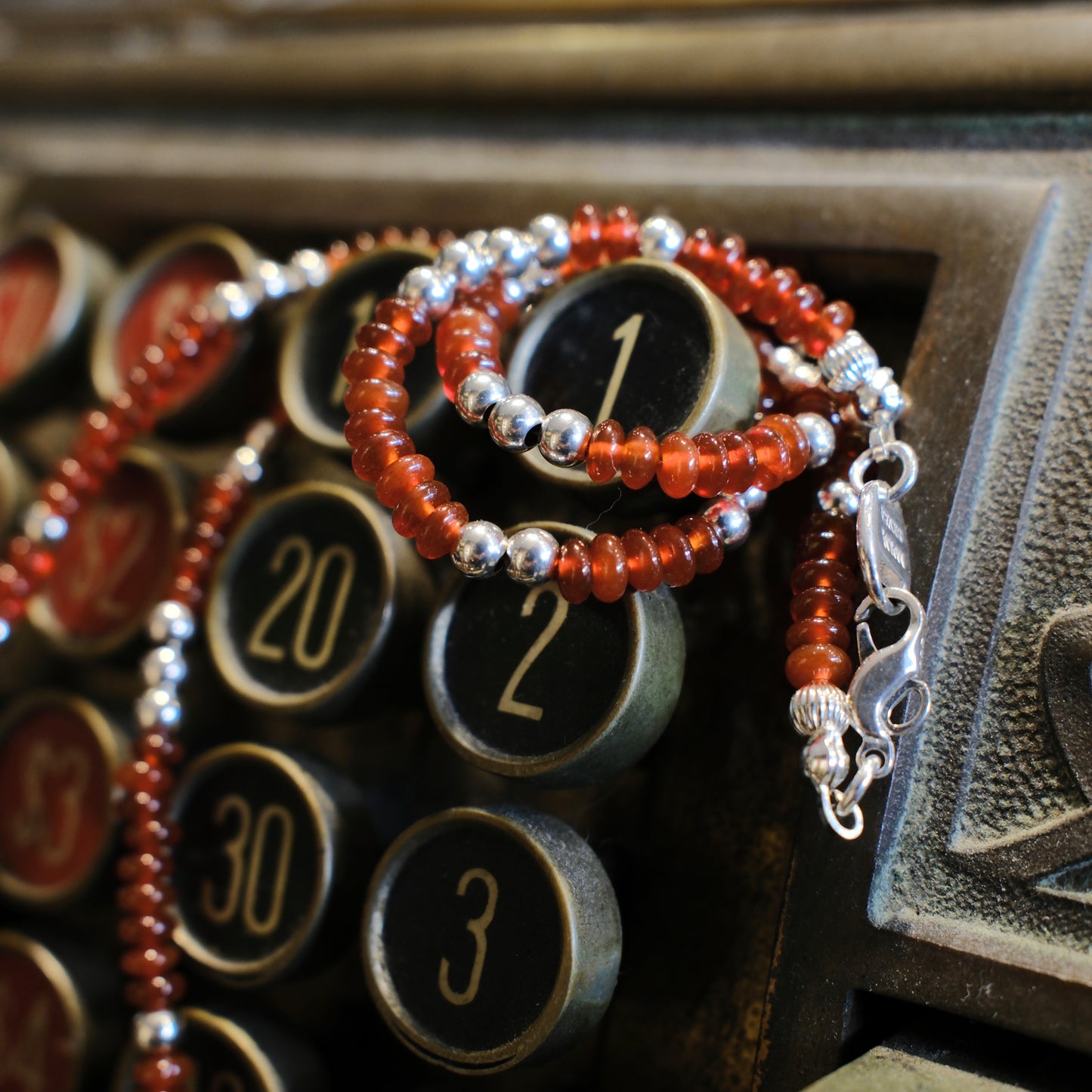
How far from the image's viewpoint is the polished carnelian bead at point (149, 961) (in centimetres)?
80

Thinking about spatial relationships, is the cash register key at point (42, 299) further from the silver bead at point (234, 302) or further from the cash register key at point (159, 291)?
the silver bead at point (234, 302)

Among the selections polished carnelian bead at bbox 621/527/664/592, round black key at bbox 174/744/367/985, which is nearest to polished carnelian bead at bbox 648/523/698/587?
polished carnelian bead at bbox 621/527/664/592

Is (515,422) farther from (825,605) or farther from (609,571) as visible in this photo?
(825,605)

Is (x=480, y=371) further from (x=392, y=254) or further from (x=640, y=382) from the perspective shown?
(x=392, y=254)

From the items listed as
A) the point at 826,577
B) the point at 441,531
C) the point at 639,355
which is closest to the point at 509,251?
the point at 639,355

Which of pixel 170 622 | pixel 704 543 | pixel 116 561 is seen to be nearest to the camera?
pixel 704 543

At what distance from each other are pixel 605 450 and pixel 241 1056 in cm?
53

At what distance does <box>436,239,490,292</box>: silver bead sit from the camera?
29.9 inches

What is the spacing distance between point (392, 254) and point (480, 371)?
0.24 m

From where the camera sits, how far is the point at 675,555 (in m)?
0.64

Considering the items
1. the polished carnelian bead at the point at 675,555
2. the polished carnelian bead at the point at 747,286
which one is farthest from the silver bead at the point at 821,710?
the polished carnelian bead at the point at 747,286

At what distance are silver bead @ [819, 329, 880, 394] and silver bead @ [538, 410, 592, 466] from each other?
173 millimetres

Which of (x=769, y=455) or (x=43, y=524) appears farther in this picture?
(x=43, y=524)

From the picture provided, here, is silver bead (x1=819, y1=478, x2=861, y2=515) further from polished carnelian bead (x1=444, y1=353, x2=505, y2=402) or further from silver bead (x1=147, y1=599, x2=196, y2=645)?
silver bead (x1=147, y1=599, x2=196, y2=645)
